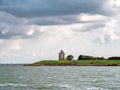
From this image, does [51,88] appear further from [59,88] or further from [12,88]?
[12,88]

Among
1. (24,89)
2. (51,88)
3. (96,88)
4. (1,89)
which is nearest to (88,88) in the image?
(96,88)

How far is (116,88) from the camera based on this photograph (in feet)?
166

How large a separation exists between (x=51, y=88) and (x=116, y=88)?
920cm

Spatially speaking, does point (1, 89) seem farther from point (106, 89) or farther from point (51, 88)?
point (106, 89)

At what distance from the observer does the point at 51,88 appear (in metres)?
51.4

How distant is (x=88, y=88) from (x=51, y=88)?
5.27 m

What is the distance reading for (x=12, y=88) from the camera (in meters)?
51.5

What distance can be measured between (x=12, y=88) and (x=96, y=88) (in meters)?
12.0

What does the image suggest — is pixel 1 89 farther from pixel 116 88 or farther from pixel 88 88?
pixel 116 88

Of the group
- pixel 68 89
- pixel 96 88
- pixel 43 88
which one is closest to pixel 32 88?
pixel 43 88

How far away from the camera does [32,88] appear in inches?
2029

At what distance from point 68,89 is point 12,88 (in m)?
8.22

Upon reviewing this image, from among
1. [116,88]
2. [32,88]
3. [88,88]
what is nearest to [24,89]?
[32,88]

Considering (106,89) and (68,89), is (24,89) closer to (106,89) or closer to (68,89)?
(68,89)
